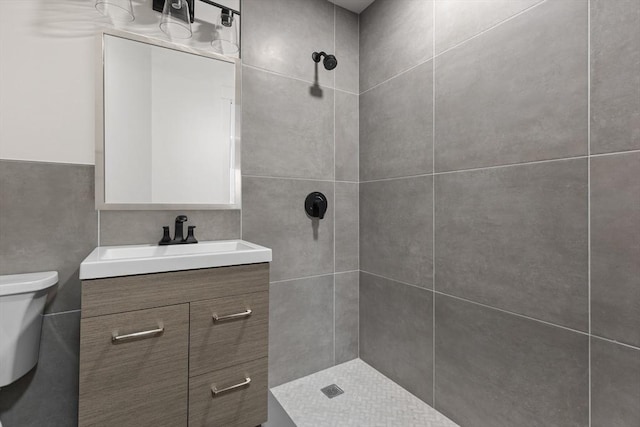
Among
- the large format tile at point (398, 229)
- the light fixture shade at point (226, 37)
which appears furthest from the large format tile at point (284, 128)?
the large format tile at point (398, 229)

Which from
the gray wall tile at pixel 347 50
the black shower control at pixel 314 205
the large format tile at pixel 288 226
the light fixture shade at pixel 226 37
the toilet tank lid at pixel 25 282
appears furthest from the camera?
the gray wall tile at pixel 347 50

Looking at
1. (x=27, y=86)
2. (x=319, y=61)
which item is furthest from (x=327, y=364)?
(x=27, y=86)

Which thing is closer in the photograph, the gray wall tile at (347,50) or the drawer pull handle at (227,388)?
the drawer pull handle at (227,388)

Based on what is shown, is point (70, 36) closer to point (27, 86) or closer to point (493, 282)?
point (27, 86)

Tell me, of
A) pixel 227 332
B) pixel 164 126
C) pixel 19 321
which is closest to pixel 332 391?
pixel 227 332

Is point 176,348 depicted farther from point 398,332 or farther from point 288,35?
point 288,35

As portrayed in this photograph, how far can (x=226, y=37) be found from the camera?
5.18ft

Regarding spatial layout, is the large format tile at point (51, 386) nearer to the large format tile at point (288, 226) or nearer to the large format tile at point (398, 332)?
the large format tile at point (288, 226)

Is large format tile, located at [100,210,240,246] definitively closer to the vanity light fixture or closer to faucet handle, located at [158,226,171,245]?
faucet handle, located at [158,226,171,245]

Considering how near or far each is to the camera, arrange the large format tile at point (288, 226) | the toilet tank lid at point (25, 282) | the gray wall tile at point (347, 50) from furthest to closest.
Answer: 1. the gray wall tile at point (347, 50)
2. the large format tile at point (288, 226)
3. the toilet tank lid at point (25, 282)

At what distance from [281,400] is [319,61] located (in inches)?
77.4

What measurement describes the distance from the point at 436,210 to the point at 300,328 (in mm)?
1048

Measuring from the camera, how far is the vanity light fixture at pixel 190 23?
1.41m

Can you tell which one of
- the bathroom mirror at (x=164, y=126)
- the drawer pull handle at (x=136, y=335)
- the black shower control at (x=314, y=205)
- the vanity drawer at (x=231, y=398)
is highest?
the bathroom mirror at (x=164, y=126)
